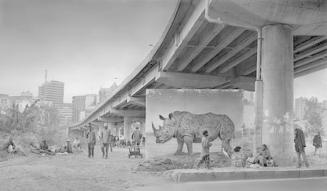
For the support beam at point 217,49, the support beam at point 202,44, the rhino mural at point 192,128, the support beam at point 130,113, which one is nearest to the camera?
the support beam at point 202,44

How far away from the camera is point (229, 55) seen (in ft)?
85.4

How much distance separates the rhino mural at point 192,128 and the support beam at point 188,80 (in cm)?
566

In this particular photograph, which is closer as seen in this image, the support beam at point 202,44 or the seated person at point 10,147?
the support beam at point 202,44

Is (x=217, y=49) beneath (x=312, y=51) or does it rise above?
beneath

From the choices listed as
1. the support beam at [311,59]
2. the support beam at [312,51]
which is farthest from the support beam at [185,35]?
the support beam at [311,59]

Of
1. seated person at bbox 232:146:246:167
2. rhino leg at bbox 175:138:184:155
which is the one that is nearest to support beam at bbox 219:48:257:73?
rhino leg at bbox 175:138:184:155

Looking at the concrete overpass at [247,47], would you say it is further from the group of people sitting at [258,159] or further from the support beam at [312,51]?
the group of people sitting at [258,159]

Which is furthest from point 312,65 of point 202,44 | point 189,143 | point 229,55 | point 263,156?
point 263,156

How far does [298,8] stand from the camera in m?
16.9

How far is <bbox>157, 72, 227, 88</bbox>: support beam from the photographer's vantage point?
3020cm

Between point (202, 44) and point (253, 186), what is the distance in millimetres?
12389

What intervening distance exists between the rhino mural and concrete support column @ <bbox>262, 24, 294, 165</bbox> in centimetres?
711

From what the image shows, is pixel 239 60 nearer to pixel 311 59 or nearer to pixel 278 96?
pixel 311 59

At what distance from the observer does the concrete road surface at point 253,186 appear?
37.9ft
